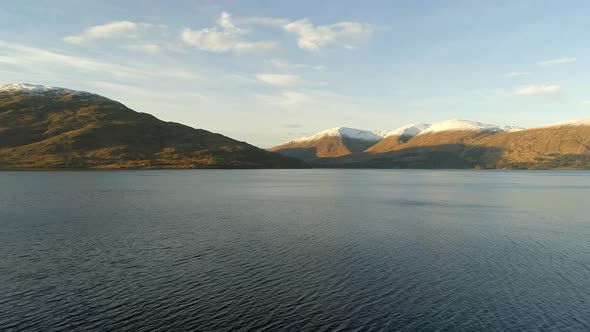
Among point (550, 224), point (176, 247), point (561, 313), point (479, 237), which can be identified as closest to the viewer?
point (561, 313)

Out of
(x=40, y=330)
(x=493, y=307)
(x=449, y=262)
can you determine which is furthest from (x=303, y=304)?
(x=449, y=262)

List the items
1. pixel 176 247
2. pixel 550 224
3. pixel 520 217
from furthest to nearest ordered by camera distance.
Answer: pixel 520 217 → pixel 550 224 → pixel 176 247

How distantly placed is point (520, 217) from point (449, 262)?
42686mm

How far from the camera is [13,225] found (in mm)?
60156

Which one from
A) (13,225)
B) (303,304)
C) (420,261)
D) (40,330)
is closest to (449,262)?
(420,261)

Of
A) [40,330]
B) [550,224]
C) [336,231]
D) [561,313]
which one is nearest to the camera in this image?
[40,330]

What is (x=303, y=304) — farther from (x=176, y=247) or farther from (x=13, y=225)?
(x=13, y=225)

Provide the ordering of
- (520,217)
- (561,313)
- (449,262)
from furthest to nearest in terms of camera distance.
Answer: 1. (520,217)
2. (449,262)
3. (561,313)

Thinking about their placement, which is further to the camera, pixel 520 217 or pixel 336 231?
pixel 520 217

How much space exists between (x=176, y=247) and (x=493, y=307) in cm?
3356

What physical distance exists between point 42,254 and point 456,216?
219ft

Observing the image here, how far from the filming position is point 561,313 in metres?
28.0

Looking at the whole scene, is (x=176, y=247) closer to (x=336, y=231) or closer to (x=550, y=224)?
(x=336, y=231)

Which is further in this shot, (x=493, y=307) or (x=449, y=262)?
(x=449, y=262)
